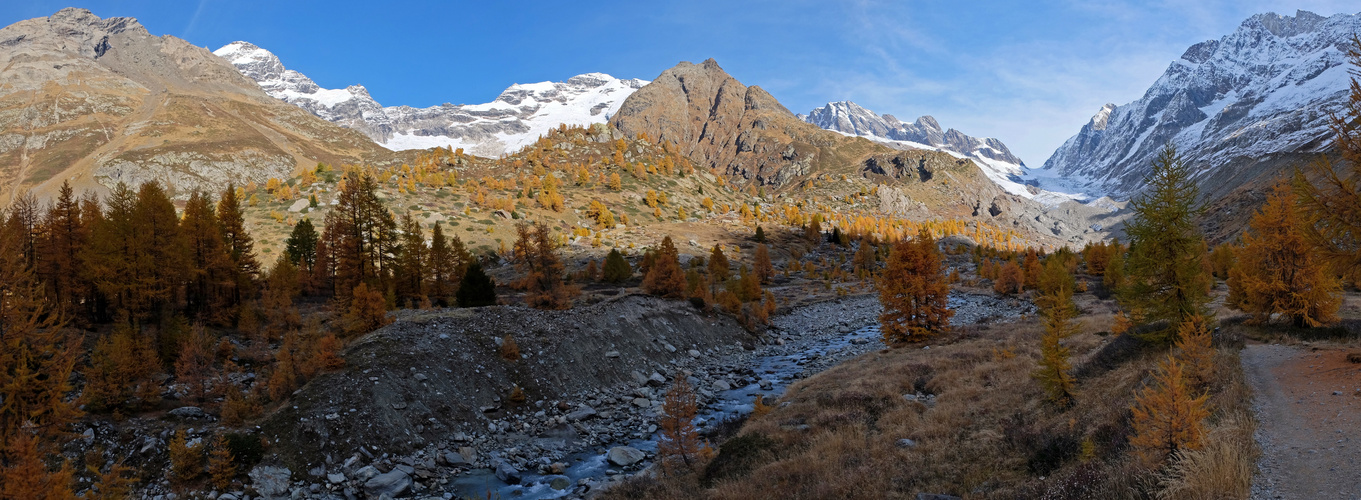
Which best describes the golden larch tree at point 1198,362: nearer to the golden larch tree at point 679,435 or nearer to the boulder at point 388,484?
the golden larch tree at point 679,435

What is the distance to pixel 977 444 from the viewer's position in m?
14.6

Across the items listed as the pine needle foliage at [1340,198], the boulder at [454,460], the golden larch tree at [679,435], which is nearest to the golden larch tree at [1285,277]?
the pine needle foliage at [1340,198]

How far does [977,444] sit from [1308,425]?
6.07 m

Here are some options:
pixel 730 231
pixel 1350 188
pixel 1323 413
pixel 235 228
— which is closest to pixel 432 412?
pixel 1323 413

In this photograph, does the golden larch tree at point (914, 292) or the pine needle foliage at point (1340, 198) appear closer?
the pine needle foliage at point (1340, 198)

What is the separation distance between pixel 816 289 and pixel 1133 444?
76.2 metres

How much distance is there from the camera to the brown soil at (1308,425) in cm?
816

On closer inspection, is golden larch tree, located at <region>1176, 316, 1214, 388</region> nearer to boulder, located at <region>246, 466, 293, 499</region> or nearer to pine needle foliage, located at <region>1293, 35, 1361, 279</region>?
pine needle foliage, located at <region>1293, 35, 1361, 279</region>

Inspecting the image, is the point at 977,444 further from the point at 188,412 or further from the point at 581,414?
the point at 188,412

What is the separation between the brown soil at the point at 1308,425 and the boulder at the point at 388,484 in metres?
20.5

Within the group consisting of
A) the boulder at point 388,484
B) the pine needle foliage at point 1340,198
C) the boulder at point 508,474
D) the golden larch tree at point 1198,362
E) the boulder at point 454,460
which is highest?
the pine needle foliage at point 1340,198

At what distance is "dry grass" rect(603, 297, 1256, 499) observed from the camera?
9.37 m

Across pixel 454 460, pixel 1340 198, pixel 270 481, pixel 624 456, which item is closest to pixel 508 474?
pixel 454 460

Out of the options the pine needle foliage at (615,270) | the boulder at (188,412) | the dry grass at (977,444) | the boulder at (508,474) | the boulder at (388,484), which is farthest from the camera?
the pine needle foliage at (615,270)
